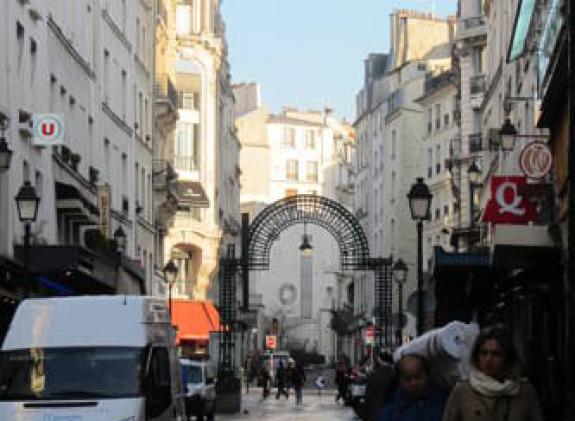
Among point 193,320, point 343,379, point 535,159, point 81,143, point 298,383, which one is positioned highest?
point 81,143

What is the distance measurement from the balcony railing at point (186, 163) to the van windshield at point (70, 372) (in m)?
61.5

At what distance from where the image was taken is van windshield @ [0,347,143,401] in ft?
58.4

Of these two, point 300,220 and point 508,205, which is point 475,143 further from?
point 508,205

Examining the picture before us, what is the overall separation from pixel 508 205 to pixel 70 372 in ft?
39.8

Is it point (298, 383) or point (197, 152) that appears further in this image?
point (197, 152)

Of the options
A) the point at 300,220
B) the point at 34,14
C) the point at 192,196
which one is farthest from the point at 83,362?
the point at 192,196

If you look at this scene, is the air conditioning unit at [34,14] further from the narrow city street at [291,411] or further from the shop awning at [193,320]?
the shop awning at [193,320]

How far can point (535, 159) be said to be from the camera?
25.9m

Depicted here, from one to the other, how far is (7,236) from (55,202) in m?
5.49

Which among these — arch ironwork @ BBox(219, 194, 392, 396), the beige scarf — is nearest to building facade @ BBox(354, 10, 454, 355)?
arch ironwork @ BBox(219, 194, 392, 396)

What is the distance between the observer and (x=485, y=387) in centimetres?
852

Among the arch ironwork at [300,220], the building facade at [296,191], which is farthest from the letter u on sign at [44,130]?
the building facade at [296,191]

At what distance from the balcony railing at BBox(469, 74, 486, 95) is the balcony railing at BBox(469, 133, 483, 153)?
1888 mm

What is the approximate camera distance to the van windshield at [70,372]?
17.8m
